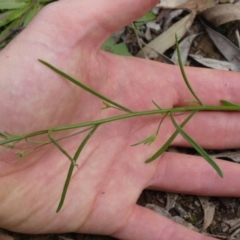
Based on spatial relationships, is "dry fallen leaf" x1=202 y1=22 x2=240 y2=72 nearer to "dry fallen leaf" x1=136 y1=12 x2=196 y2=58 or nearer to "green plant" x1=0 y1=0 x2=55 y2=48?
"dry fallen leaf" x1=136 y1=12 x2=196 y2=58

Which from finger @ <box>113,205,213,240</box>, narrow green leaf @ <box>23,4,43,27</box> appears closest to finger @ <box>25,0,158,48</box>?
narrow green leaf @ <box>23,4,43,27</box>

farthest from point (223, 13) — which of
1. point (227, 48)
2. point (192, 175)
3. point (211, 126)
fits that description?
point (192, 175)

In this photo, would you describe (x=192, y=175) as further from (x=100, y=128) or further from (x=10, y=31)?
(x=10, y=31)

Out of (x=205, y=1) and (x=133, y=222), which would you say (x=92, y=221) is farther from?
(x=205, y=1)

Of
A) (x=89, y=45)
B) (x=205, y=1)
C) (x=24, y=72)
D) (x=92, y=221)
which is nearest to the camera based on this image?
(x=24, y=72)

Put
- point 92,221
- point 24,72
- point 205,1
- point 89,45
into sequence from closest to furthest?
point 24,72
point 89,45
point 92,221
point 205,1

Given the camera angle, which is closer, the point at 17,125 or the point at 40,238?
the point at 17,125

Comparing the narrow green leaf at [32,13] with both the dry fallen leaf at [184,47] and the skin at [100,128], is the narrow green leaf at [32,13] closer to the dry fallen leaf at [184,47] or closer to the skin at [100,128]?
the skin at [100,128]

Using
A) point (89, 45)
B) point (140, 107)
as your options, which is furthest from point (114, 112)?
point (89, 45)

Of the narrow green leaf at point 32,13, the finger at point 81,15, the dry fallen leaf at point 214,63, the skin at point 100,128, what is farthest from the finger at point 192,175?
the narrow green leaf at point 32,13
